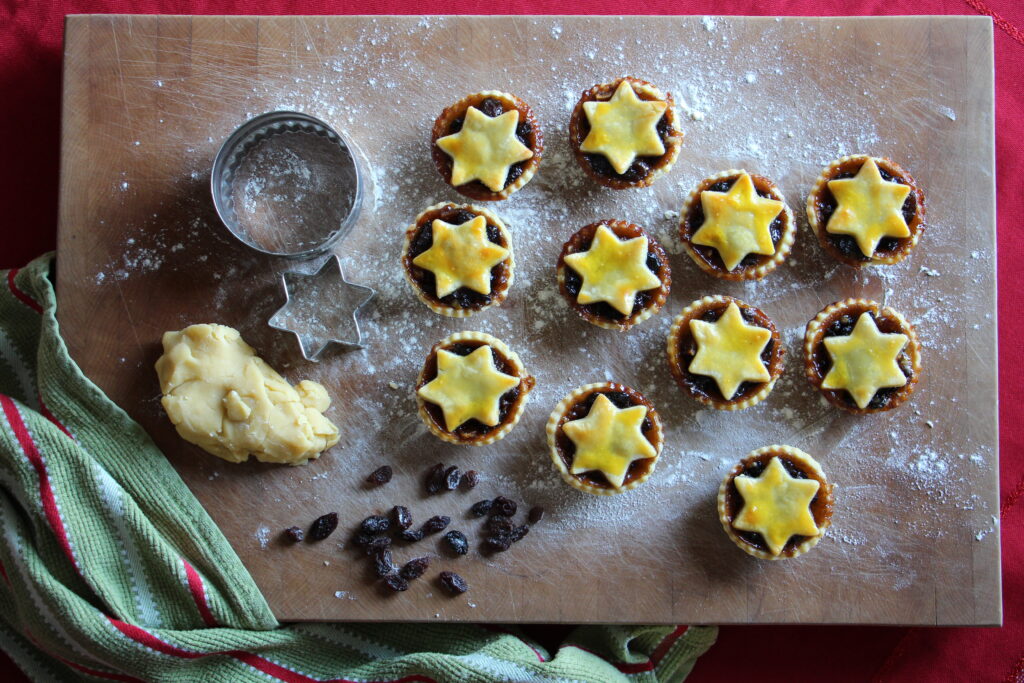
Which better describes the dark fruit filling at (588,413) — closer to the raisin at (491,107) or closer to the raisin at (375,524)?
the raisin at (375,524)

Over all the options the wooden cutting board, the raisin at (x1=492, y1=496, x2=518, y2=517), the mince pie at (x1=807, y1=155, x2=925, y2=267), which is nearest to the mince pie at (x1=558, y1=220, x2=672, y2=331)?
the wooden cutting board

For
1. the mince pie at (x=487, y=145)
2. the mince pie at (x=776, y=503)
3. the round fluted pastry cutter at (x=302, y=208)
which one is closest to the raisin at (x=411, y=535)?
the round fluted pastry cutter at (x=302, y=208)

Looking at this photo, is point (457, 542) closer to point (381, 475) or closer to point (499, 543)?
point (499, 543)

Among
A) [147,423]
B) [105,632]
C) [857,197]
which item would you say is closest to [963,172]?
[857,197]

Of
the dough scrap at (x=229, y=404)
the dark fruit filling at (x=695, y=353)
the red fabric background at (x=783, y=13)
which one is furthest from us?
the red fabric background at (x=783, y=13)

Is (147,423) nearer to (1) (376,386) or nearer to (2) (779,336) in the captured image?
(1) (376,386)

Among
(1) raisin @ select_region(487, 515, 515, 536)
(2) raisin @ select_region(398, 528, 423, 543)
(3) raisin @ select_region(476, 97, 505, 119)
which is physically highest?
(3) raisin @ select_region(476, 97, 505, 119)

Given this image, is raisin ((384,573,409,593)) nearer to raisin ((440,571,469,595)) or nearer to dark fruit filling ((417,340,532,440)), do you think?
raisin ((440,571,469,595))
